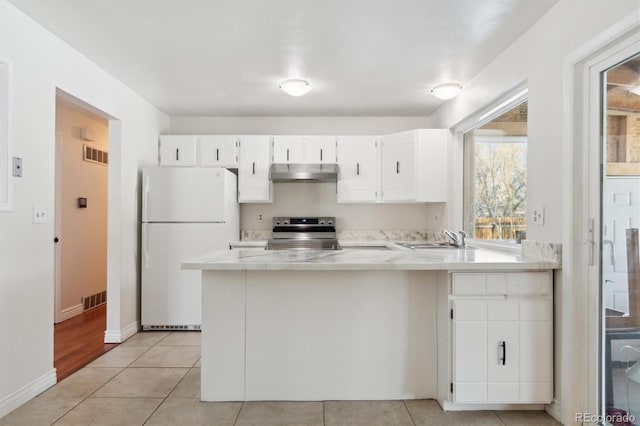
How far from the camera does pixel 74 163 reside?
14.6 ft

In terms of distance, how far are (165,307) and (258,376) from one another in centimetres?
189

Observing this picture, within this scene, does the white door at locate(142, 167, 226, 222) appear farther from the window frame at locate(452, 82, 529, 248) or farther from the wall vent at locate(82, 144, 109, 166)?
the window frame at locate(452, 82, 529, 248)

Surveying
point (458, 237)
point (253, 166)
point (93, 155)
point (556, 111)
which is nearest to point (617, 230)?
point (556, 111)

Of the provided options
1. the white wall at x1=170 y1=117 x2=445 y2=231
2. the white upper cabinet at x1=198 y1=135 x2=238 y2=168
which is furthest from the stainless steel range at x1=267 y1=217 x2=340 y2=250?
the white upper cabinet at x1=198 y1=135 x2=238 y2=168

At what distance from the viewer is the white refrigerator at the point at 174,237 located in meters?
3.84

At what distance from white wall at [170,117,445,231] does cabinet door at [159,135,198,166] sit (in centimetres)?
38

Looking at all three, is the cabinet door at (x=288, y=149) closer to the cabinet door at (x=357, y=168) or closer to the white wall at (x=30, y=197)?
the cabinet door at (x=357, y=168)

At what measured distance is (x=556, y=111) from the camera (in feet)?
7.20

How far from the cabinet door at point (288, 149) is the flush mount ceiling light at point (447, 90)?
155 centimetres

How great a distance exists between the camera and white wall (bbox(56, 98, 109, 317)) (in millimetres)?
4273

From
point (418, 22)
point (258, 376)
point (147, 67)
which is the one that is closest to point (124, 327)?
point (258, 376)

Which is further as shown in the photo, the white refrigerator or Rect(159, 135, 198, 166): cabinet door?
Rect(159, 135, 198, 166): cabinet door

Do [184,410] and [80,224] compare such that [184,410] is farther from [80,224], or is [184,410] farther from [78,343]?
[80,224]

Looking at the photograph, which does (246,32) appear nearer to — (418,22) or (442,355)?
(418,22)
